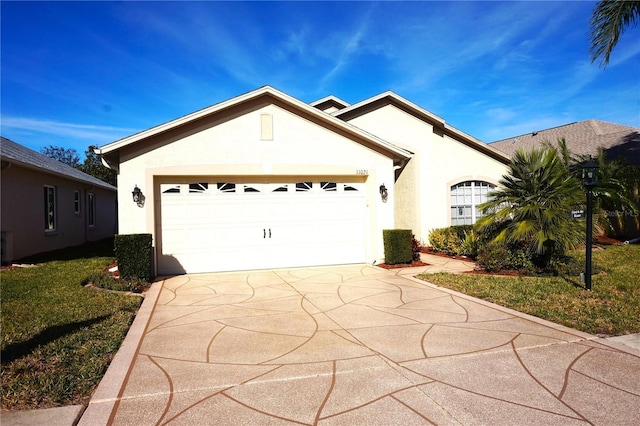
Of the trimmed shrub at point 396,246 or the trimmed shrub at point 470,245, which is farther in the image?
the trimmed shrub at point 470,245

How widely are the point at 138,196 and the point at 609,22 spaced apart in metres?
16.0

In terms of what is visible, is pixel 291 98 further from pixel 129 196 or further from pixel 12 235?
pixel 12 235

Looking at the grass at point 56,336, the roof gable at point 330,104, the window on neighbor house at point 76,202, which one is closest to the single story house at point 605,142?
the roof gable at point 330,104

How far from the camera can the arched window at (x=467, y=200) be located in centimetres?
1647

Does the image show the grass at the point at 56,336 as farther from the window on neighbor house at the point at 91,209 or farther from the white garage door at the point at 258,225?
the window on neighbor house at the point at 91,209

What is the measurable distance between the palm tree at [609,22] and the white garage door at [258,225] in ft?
31.7

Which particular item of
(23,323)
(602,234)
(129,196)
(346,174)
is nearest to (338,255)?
(346,174)

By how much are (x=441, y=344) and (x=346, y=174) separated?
23.6 feet

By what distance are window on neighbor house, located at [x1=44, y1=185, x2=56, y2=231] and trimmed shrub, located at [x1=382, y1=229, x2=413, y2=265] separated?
13.4m

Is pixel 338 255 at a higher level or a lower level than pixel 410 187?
lower

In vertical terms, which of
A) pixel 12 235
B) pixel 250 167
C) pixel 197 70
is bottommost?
pixel 12 235

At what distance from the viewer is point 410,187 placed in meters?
16.2

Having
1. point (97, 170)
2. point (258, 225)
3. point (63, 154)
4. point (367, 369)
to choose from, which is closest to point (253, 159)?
point (258, 225)

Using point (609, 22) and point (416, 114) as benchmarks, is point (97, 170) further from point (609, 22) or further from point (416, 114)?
point (609, 22)
